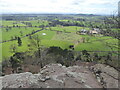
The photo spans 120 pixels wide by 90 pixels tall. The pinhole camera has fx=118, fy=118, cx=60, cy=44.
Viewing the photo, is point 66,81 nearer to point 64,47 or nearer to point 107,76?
point 107,76

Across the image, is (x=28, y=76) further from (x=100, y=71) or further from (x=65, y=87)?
(x=100, y=71)

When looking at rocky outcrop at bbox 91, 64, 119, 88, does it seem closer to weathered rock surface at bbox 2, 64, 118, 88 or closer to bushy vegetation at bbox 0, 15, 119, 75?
weathered rock surface at bbox 2, 64, 118, 88

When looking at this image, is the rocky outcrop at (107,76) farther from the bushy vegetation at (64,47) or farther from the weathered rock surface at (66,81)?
the bushy vegetation at (64,47)

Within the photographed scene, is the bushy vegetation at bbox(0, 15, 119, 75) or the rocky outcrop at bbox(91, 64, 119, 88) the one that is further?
the bushy vegetation at bbox(0, 15, 119, 75)

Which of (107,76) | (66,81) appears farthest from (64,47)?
(66,81)

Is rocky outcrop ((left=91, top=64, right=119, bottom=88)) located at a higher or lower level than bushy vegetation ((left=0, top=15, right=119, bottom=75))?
higher

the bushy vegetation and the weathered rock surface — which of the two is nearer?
the weathered rock surface

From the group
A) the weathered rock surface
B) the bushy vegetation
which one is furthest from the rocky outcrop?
the bushy vegetation

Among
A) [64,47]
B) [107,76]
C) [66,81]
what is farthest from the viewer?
[64,47]

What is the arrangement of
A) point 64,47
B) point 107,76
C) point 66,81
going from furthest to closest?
1. point 64,47
2. point 107,76
3. point 66,81

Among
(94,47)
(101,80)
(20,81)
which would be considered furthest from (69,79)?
(94,47)

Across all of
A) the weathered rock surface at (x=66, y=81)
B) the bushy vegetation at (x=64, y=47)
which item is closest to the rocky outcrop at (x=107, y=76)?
the weathered rock surface at (x=66, y=81)
